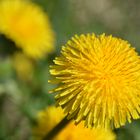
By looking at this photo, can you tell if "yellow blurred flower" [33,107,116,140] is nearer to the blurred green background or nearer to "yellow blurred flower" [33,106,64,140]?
"yellow blurred flower" [33,106,64,140]

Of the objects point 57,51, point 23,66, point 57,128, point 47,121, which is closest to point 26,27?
point 23,66

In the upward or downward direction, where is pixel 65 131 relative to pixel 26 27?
downward

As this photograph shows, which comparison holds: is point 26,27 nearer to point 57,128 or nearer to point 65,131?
point 65,131

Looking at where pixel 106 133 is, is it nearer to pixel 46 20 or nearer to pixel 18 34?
pixel 18 34

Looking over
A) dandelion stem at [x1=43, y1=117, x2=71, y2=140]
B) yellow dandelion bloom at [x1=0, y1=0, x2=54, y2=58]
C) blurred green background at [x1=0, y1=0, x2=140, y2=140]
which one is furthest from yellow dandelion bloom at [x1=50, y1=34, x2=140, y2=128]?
yellow dandelion bloom at [x1=0, y1=0, x2=54, y2=58]

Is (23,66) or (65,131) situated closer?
(65,131)

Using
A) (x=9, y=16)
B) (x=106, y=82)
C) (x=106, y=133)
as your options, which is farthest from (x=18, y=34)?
(x=106, y=82)
